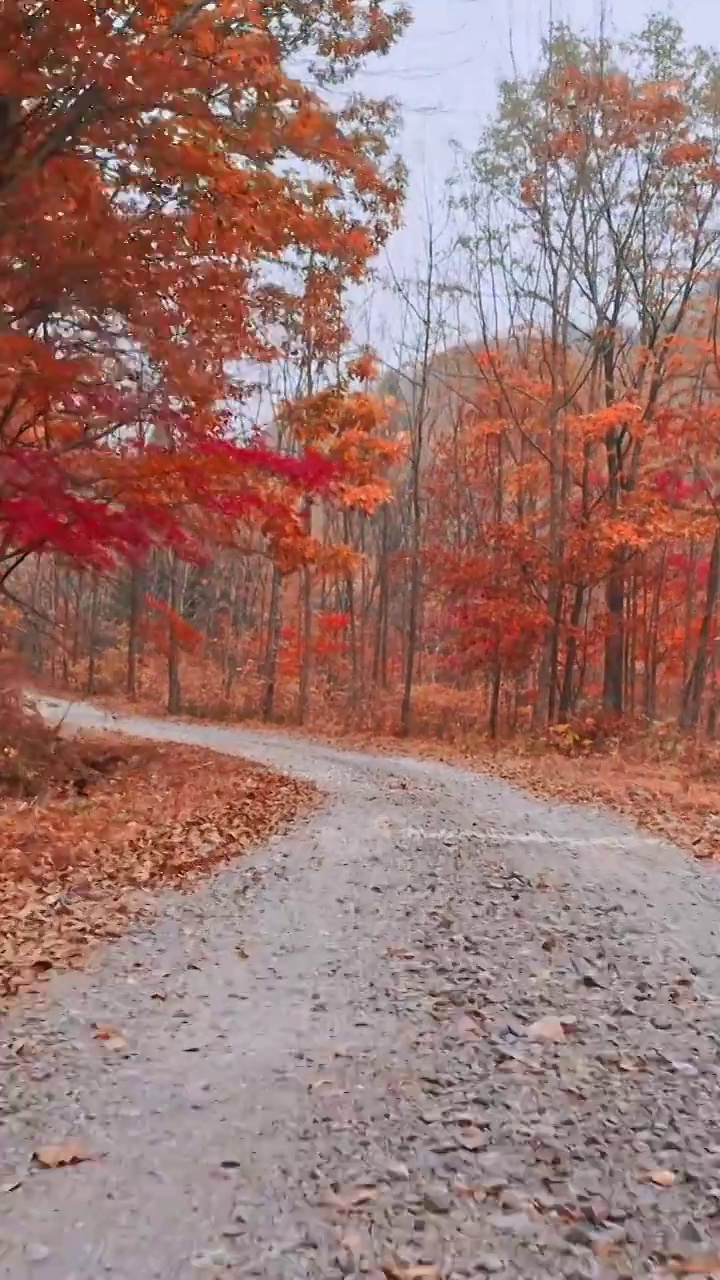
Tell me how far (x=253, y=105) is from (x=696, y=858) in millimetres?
7306

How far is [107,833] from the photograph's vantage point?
9.88 m

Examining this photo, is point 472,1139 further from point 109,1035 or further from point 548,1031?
point 109,1035

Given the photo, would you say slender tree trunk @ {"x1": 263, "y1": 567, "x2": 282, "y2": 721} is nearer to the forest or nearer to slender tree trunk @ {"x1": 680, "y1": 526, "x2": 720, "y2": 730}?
the forest

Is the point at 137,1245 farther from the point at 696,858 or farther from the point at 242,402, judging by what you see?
the point at 242,402

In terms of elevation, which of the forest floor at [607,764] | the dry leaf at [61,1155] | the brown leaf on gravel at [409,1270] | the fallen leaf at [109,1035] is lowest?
the forest floor at [607,764]

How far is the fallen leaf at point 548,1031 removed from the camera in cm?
475

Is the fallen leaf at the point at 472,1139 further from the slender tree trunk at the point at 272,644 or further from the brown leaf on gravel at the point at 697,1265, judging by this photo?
the slender tree trunk at the point at 272,644

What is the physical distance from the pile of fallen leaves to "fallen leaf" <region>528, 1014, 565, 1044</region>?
2.62 m

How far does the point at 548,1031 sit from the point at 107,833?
598 cm

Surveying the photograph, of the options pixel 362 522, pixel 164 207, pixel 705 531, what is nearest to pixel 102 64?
pixel 164 207

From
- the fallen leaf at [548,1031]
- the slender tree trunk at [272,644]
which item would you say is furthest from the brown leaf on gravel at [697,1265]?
the slender tree trunk at [272,644]

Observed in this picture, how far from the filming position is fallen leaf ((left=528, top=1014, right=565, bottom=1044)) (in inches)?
187

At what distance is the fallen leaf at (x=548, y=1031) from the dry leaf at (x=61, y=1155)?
2090mm

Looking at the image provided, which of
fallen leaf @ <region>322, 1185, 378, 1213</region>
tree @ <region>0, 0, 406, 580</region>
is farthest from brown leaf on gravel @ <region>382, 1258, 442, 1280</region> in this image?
tree @ <region>0, 0, 406, 580</region>
